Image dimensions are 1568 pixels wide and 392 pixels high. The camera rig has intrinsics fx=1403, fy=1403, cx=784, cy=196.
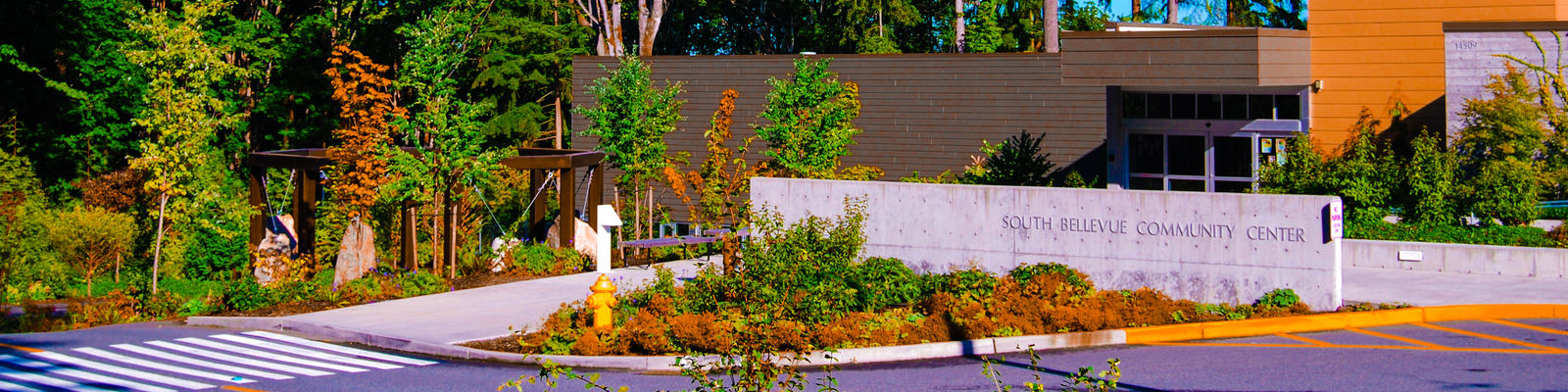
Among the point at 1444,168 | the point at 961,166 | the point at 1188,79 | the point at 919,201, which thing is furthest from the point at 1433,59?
the point at 919,201

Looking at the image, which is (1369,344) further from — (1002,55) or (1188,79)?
(1002,55)

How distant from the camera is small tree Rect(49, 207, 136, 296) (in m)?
25.2

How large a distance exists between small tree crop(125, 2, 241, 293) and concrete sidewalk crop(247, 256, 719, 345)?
4922 mm

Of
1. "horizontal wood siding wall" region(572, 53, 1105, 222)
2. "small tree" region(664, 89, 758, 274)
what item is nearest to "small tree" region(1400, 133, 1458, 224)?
"horizontal wood siding wall" region(572, 53, 1105, 222)

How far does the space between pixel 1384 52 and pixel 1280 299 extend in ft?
39.6

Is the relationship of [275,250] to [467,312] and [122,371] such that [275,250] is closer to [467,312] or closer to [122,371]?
[467,312]

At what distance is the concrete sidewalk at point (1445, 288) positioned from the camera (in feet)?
57.3

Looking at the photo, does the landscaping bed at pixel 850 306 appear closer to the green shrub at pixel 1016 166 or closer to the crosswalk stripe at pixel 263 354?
the crosswalk stripe at pixel 263 354

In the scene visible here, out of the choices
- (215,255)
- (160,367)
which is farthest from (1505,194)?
A: (215,255)

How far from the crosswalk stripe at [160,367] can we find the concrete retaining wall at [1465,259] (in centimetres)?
1565

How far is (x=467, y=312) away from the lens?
1861cm

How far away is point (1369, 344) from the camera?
49.3 feet

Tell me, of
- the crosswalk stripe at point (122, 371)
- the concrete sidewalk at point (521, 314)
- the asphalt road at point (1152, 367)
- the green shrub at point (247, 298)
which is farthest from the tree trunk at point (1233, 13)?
the crosswalk stripe at point (122, 371)

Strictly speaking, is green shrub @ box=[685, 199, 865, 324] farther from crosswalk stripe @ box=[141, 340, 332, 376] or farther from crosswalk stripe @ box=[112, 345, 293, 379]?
crosswalk stripe @ box=[112, 345, 293, 379]
